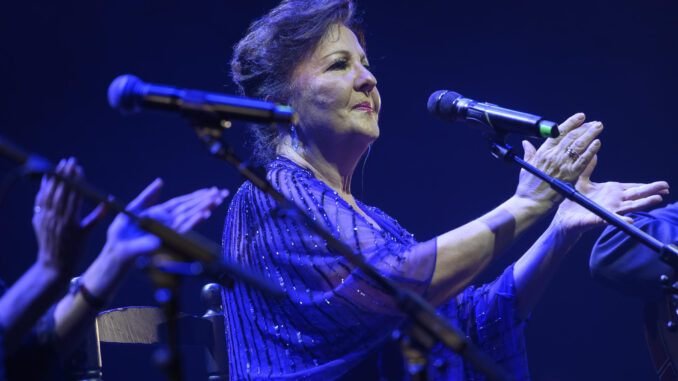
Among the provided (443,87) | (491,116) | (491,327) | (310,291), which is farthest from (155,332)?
(443,87)

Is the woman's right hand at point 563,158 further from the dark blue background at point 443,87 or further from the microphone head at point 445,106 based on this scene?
the dark blue background at point 443,87

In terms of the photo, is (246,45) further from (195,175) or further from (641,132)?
(641,132)

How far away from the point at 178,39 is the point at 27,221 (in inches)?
47.5

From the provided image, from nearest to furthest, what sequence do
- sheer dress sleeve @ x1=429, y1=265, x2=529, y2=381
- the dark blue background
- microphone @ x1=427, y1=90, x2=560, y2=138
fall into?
microphone @ x1=427, y1=90, x2=560, y2=138 < sheer dress sleeve @ x1=429, y1=265, x2=529, y2=381 < the dark blue background

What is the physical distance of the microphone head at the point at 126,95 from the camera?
1.35m

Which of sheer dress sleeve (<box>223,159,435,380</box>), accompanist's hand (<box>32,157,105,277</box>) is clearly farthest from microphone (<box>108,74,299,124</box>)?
sheer dress sleeve (<box>223,159,435,380</box>)

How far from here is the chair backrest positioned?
2.00 meters

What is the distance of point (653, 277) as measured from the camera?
189 centimetres

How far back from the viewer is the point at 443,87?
13.0ft

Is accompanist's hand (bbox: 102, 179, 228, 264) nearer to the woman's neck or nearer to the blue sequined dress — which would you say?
the blue sequined dress

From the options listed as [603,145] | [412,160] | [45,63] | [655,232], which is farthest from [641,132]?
[45,63]

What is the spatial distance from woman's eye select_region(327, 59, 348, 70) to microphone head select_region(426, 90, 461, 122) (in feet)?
1.12

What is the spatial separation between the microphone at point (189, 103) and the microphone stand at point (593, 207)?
0.70 m

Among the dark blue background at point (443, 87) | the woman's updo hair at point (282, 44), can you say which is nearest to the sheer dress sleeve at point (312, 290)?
the woman's updo hair at point (282, 44)
